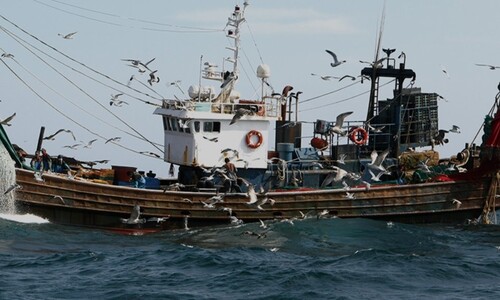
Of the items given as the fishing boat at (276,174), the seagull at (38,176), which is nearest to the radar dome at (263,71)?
the fishing boat at (276,174)

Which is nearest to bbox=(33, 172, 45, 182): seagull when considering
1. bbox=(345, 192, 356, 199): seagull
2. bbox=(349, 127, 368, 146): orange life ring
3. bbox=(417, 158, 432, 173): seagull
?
bbox=(345, 192, 356, 199): seagull

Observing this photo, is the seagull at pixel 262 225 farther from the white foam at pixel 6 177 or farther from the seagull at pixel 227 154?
the white foam at pixel 6 177

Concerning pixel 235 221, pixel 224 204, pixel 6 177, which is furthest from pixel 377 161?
pixel 6 177

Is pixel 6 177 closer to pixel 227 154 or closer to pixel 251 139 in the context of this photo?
pixel 227 154

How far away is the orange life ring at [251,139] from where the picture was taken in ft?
111

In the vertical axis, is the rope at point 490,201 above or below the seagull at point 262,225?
above

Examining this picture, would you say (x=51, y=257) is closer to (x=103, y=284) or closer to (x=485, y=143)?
(x=103, y=284)

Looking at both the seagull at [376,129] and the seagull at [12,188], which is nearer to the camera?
the seagull at [12,188]

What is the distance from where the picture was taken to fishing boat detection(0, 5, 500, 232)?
31516 millimetres

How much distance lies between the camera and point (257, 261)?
26688mm

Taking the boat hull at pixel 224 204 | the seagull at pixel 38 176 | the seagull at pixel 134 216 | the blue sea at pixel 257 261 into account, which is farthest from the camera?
the boat hull at pixel 224 204

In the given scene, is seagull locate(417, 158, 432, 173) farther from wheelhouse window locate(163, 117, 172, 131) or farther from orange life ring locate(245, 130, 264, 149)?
wheelhouse window locate(163, 117, 172, 131)

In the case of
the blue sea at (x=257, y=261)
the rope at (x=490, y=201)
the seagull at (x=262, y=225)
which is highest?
the rope at (x=490, y=201)

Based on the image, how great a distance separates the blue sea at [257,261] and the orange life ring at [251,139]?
8.90ft
